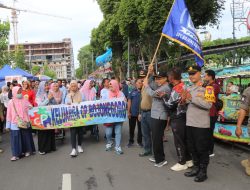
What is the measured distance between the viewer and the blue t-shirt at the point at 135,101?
8.93 metres

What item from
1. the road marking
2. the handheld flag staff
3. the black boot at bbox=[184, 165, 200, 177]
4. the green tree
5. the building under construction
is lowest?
the road marking

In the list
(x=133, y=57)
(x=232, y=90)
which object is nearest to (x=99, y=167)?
(x=232, y=90)

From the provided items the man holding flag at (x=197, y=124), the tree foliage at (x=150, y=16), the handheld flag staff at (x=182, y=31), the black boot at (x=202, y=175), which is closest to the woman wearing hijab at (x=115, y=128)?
the handheld flag staff at (x=182, y=31)

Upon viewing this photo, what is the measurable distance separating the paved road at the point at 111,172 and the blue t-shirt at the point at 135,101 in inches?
35.1

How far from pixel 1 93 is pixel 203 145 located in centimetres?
1023

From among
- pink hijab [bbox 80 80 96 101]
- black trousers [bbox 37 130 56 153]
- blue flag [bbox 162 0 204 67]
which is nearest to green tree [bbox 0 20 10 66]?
pink hijab [bbox 80 80 96 101]

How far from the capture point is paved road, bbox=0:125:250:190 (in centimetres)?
589

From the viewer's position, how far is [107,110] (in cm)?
902

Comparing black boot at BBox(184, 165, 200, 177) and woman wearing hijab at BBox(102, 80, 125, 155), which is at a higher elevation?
woman wearing hijab at BBox(102, 80, 125, 155)

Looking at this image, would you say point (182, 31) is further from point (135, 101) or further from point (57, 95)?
point (57, 95)

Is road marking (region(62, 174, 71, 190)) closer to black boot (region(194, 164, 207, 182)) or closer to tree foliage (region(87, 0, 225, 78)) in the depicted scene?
black boot (region(194, 164, 207, 182))

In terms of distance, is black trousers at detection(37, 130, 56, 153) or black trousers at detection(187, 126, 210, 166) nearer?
black trousers at detection(187, 126, 210, 166)

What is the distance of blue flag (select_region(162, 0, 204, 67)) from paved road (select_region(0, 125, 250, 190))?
237cm

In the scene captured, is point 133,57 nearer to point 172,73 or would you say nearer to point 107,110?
point 107,110
